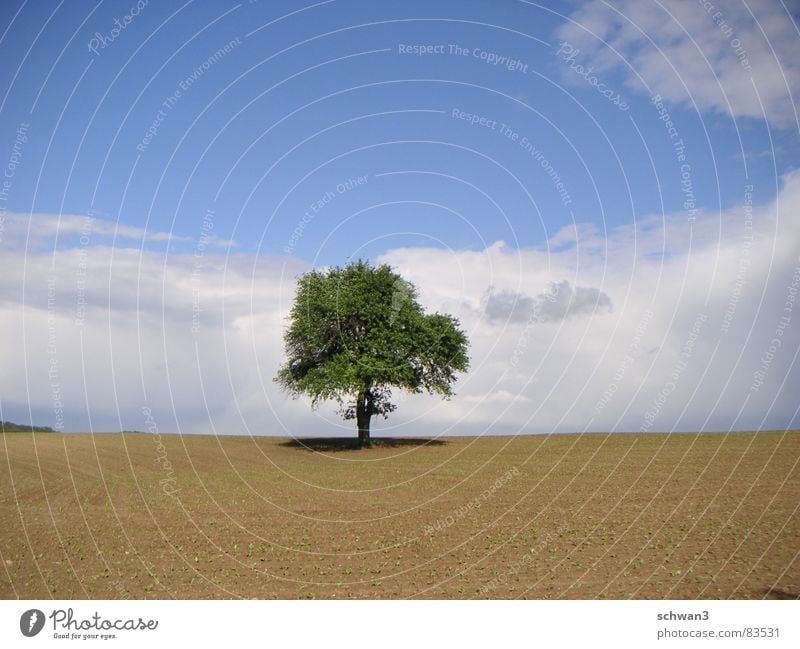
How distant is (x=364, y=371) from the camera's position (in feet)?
198

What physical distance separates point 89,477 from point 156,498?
10.4 m

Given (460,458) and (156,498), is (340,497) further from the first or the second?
(460,458)

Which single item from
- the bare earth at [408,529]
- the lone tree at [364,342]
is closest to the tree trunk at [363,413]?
the lone tree at [364,342]

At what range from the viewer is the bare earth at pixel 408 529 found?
1675 centimetres

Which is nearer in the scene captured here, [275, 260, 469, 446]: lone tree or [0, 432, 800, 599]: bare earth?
[0, 432, 800, 599]: bare earth

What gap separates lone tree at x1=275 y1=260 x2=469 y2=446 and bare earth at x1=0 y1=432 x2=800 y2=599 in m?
14.2

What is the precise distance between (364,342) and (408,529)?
38.5m

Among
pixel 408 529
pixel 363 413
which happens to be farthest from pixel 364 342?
pixel 408 529

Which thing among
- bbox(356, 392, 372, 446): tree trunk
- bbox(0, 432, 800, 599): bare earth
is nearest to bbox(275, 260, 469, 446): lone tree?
bbox(356, 392, 372, 446): tree trunk

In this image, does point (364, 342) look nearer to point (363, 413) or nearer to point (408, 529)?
point (363, 413)

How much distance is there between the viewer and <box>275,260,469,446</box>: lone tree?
6109 centimetres

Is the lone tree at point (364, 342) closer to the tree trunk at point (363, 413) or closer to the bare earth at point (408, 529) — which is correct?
the tree trunk at point (363, 413)

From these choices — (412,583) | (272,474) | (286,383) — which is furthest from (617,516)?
(286,383)

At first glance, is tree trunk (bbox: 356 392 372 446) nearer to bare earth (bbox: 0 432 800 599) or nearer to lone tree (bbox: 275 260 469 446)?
lone tree (bbox: 275 260 469 446)
